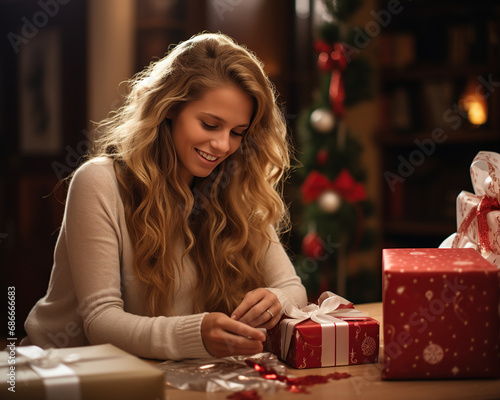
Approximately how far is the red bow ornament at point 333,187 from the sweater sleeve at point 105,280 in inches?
86.5

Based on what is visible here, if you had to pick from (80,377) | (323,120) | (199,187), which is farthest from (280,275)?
(323,120)

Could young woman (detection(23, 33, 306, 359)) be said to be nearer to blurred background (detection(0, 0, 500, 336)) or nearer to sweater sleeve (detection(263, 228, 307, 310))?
sweater sleeve (detection(263, 228, 307, 310))

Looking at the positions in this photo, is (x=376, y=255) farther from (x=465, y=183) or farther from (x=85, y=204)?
(x=85, y=204)

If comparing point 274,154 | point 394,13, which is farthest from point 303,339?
point 394,13

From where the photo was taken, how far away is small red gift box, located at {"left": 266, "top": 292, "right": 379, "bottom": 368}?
1.09 m

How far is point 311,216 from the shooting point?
140 inches

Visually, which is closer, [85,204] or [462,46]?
[85,204]

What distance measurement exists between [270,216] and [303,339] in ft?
1.94

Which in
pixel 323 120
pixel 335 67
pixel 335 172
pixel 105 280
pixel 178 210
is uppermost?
pixel 335 67

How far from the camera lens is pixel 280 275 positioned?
160cm

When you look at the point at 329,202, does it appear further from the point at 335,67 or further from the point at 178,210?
the point at 178,210

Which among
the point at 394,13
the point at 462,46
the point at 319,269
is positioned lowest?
the point at 319,269

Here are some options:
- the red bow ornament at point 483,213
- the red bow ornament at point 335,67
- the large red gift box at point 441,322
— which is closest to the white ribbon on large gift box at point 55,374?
the large red gift box at point 441,322

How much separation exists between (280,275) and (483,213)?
0.56 metres
